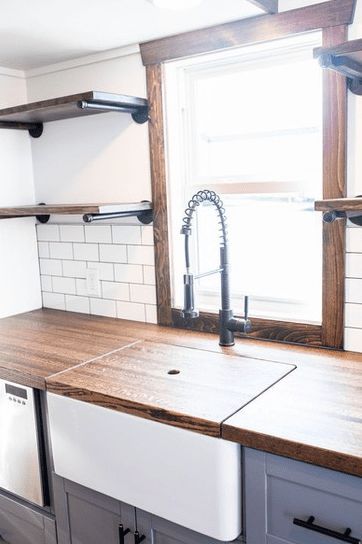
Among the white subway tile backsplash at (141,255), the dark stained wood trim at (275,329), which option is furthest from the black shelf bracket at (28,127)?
the dark stained wood trim at (275,329)

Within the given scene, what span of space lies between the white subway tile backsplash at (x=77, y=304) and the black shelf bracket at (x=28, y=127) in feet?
2.63

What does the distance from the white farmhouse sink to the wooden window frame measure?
69cm

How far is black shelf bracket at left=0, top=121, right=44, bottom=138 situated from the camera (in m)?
2.50

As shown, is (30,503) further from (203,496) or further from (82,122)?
(82,122)

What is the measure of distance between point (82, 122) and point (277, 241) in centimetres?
104

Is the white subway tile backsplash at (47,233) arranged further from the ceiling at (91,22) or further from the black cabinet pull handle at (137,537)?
the black cabinet pull handle at (137,537)

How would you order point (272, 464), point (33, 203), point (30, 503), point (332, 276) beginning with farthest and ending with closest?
point (33, 203)
point (30, 503)
point (332, 276)
point (272, 464)

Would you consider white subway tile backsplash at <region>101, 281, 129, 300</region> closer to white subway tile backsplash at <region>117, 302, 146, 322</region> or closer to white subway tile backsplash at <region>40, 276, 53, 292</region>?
white subway tile backsplash at <region>117, 302, 146, 322</region>

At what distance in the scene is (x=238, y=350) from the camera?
195 centimetres

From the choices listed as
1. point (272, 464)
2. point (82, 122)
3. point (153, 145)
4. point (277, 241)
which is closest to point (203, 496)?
point (272, 464)

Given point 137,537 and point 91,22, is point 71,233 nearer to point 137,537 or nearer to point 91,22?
point 91,22

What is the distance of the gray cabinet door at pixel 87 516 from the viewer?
1.62 metres

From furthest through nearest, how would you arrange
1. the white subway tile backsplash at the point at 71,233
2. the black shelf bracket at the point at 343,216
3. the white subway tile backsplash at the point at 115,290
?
the white subway tile backsplash at the point at 71,233, the white subway tile backsplash at the point at 115,290, the black shelf bracket at the point at 343,216

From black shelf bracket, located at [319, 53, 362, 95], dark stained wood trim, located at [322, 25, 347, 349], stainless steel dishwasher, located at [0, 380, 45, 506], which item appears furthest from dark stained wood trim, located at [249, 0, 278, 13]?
stainless steel dishwasher, located at [0, 380, 45, 506]
